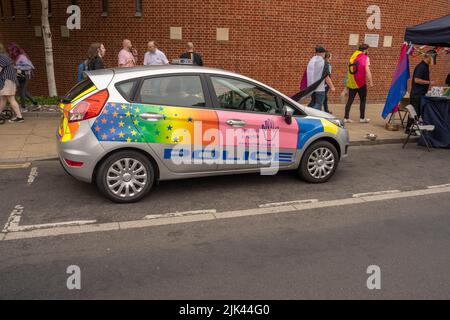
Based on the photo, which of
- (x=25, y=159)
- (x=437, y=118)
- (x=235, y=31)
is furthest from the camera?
(x=235, y=31)

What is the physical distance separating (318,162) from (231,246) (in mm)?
2516

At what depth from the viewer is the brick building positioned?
12703 millimetres

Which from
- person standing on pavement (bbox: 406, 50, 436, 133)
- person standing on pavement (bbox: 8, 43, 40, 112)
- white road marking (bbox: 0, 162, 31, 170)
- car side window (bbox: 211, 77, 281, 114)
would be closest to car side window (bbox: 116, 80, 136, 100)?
car side window (bbox: 211, 77, 281, 114)

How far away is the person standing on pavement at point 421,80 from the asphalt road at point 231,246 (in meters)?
4.13

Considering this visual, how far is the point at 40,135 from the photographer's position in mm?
8398

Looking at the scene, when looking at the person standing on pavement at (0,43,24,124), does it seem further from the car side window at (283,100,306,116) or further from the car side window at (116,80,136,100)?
the car side window at (283,100,306,116)

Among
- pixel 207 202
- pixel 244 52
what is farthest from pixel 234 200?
pixel 244 52

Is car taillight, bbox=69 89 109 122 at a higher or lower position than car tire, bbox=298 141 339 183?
higher

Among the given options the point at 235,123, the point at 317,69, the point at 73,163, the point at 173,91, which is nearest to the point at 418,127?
the point at 317,69

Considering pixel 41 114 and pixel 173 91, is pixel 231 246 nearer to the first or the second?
pixel 173 91

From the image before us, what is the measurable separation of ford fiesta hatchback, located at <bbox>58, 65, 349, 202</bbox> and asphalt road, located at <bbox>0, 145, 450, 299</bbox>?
41 centimetres

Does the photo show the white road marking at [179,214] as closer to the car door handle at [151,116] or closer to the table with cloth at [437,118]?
the car door handle at [151,116]

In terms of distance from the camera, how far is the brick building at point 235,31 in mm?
12703

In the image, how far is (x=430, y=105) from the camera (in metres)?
9.04
